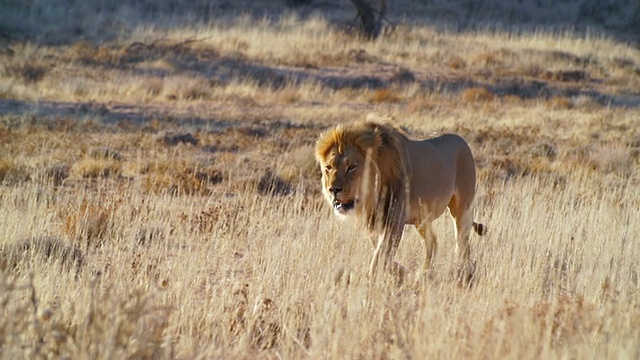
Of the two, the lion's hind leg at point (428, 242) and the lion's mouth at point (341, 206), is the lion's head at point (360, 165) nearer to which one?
the lion's mouth at point (341, 206)

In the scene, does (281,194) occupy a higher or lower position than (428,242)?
lower

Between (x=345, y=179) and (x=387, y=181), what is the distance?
40cm

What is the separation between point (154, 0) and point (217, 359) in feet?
116

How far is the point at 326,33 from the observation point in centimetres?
3033

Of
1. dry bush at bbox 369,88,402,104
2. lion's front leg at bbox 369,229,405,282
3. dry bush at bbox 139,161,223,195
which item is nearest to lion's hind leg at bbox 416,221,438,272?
lion's front leg at bbox 369,229,405,282

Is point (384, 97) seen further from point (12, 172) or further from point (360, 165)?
point (360, 165)

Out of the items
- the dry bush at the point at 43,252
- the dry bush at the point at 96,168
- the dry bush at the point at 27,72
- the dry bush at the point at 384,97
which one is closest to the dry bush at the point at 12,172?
the dry bush at the point at 96,168

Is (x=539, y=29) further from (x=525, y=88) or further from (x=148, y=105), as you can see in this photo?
(x=148, y=105)

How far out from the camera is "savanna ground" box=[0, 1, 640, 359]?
189 inches

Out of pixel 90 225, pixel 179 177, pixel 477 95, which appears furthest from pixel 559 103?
pixel 90 225

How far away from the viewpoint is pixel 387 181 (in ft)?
20.9

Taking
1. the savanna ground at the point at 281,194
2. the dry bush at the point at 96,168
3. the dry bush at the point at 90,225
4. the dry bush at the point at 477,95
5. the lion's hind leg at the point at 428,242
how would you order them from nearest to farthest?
1. the savanna ground at the point at 281,194
2. the lion's hind leg at the point at 428,242
3. the dry bush at the point at 90,225
4. the dry bush at the point at 96,168
5. the dry bush at the point at 477,95

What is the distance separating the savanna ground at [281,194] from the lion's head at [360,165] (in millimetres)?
447

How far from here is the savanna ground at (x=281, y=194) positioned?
4.80 m
